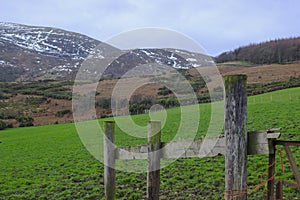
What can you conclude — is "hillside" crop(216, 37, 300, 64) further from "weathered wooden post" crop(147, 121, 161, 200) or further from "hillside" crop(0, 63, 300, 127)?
"weathered wooden post" crop(147, 121, 161, 200)

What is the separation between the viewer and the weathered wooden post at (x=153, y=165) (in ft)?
16.3

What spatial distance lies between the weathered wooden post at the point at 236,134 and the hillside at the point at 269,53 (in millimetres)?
117973

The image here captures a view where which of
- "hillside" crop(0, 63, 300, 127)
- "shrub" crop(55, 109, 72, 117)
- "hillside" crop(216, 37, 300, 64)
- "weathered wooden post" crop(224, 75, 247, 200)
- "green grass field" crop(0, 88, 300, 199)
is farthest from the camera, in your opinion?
"hillside" crop(216, 37, 300, 64)

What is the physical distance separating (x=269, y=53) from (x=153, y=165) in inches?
5303

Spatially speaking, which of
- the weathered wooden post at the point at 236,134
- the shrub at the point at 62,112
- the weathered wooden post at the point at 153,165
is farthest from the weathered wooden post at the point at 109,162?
the shrub at the point at 62,112

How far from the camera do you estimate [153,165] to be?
4977mm

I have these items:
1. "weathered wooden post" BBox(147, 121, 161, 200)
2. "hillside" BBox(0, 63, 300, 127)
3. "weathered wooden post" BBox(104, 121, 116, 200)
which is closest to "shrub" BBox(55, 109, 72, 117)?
"hillside" BBox(0, 63, 300, 127)

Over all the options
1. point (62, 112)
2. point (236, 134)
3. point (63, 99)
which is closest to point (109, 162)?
point (236, 134)

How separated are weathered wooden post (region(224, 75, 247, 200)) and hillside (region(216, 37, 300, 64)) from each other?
11797cm

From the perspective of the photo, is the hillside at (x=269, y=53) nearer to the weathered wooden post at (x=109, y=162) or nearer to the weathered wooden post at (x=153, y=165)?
the weathered wooden post at (x=109, y=162)

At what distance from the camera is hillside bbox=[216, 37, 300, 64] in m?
121

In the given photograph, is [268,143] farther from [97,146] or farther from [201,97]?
[201,97]

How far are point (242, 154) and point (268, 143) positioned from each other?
0.32m

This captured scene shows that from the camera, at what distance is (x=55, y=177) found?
1429 cm
